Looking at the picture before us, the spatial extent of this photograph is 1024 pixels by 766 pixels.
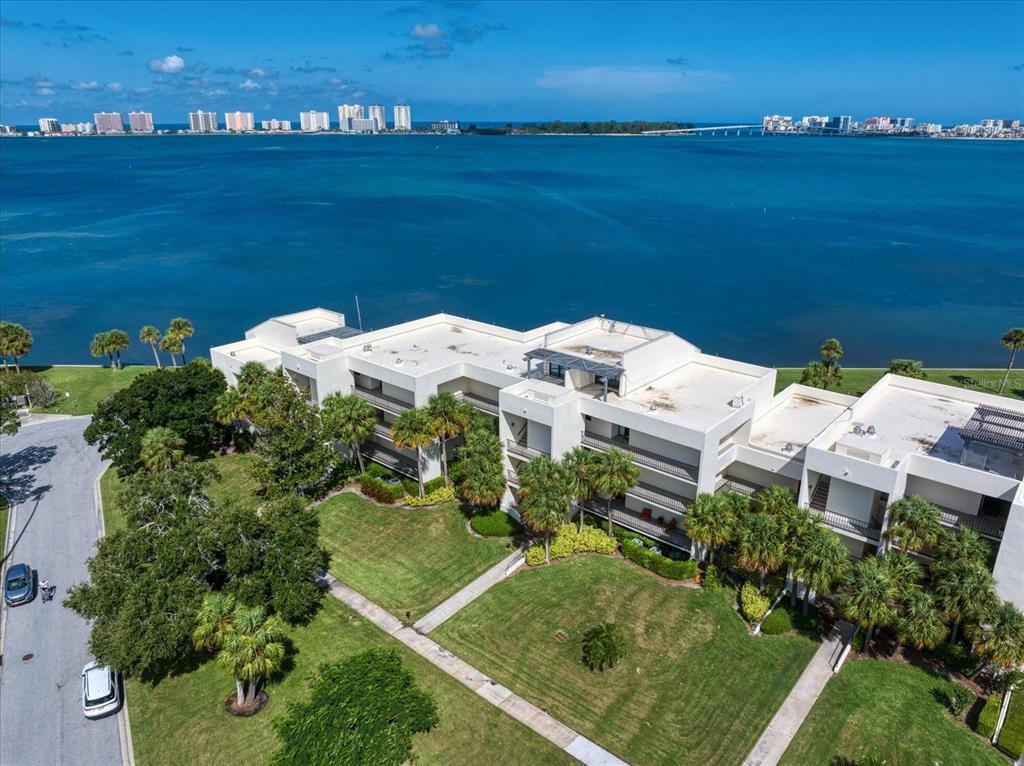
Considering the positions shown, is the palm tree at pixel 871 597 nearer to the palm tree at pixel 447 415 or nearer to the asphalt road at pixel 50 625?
the palm tree at pixel 447 415

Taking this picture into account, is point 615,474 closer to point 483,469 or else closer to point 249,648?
point 483,469

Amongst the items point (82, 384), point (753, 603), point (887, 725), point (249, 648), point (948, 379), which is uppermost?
point (249, 648)

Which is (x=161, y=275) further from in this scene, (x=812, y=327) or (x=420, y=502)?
(x=812, y=327)

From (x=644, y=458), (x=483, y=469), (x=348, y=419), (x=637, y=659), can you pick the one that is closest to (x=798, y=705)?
(x=637, y=659)

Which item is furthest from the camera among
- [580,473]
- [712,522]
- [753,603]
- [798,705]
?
[580,473]

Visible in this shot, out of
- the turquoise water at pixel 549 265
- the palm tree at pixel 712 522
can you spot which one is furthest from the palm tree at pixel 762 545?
the turquoise water at pixel 549 265

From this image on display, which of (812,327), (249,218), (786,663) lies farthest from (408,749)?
(249,218)

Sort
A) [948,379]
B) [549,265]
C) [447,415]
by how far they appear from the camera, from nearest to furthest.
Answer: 1. [447,415]
2. [948,379]
3. [549,265]
